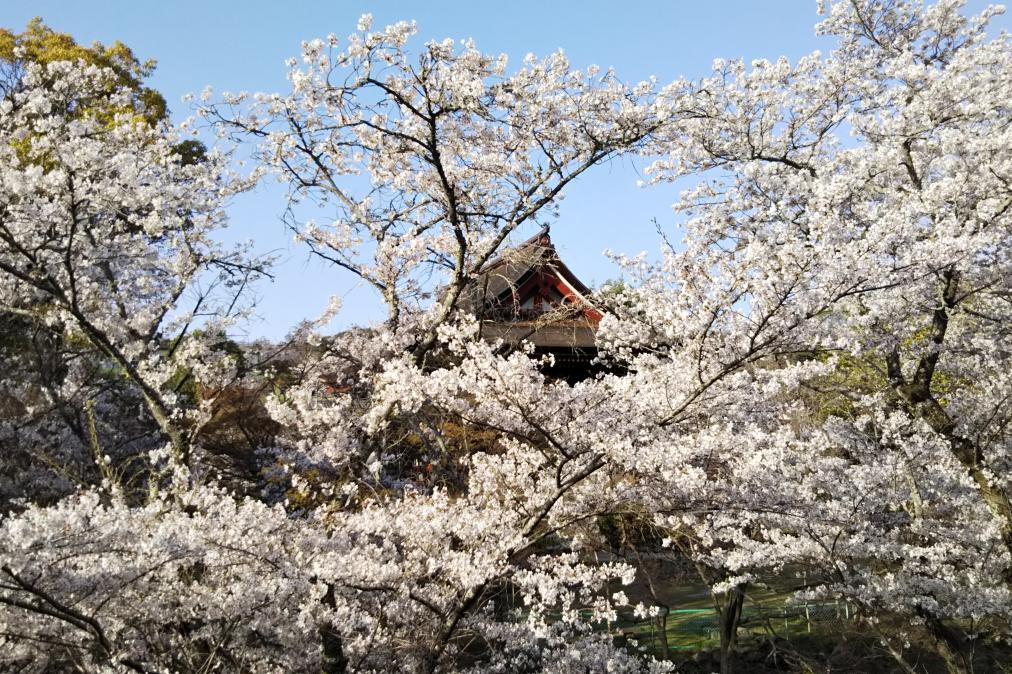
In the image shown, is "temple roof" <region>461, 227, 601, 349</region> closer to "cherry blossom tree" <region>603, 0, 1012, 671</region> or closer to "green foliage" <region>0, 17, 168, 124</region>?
"cherry blossom tree" <region>603, 0, 1012, 671</region>

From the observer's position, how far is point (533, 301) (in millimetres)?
18984

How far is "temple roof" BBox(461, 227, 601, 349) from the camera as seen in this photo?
8.33 metres

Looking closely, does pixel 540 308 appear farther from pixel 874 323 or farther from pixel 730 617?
pixel 874 323

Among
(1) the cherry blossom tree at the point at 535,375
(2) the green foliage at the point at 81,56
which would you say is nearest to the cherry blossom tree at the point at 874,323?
(1) the cherry blossom tree at the point at 535,375

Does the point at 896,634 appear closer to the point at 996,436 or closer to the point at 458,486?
the point at 996,436

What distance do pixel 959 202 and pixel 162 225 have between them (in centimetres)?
803

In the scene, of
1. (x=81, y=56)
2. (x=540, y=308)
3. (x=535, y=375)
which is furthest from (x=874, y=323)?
(x=81, y=56)

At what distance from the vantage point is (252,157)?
7.39 meters

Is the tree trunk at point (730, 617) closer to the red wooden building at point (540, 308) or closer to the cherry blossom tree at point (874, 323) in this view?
the cherry blossom tree at point (874, 323)

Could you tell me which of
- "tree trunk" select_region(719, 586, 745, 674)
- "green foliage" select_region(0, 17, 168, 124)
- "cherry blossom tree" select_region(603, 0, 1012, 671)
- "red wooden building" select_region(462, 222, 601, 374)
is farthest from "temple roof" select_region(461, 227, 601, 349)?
"green foliage" select_region(0, 17, 168, 124)

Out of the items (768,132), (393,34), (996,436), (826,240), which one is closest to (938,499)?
(996,436)

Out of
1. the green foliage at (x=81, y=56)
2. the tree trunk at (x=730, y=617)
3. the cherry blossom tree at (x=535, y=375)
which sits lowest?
the tree trunk at (x=730, y=617)

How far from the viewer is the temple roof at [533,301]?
8.33 meters

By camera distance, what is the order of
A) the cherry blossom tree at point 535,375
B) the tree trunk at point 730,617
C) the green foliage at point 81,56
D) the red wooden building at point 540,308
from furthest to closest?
the green foliage at point 81,56, the tree trunk at point 730,617, the red wooden building at point 540,308, the cherry blossom tree at point 535,375
